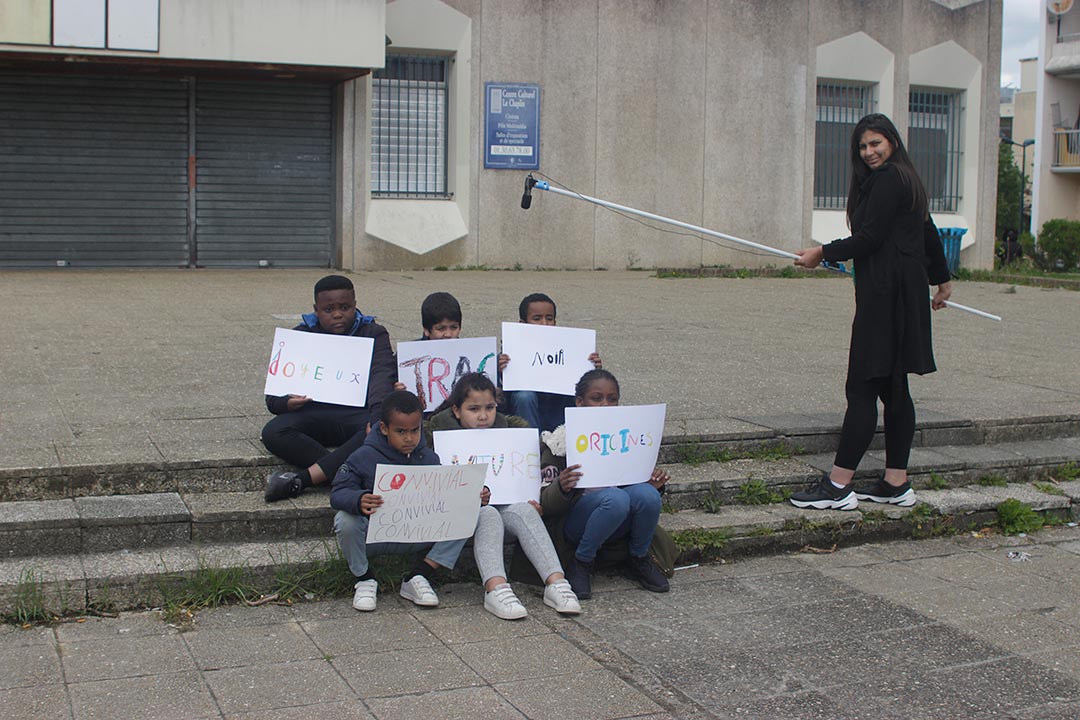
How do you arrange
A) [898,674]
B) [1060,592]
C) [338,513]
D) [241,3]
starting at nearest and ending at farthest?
[898,674], [338,513], [1060,592], [241,3]

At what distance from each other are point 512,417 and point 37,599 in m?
2.18

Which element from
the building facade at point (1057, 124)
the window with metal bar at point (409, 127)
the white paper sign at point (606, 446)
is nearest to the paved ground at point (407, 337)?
the white paper sign at point (606, 446)

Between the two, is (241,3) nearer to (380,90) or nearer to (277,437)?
(380,90)

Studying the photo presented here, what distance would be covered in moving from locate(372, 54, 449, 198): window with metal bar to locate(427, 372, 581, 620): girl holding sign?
12518 mm

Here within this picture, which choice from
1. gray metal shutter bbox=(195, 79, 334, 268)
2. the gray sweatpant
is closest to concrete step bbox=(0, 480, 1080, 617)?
the gray sweatpant

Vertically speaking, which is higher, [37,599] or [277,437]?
[277,437]

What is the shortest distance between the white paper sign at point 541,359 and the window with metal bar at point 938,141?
16.7 meters

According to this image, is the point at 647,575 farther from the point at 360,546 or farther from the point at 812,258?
the point at 812,258

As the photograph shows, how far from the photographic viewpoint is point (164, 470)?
541 cm

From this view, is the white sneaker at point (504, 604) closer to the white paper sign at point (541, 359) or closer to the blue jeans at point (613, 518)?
the blue jeans at point (613, 518)

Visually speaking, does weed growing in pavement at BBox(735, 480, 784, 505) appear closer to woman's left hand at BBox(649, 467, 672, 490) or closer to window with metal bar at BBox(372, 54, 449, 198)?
woman's left hand at BBox(649, 467, 672, 490)

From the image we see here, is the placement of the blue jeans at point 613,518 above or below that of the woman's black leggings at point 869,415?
below

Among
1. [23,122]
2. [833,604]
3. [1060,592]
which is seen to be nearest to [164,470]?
[833,604]

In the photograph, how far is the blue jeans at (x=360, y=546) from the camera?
488 cm
